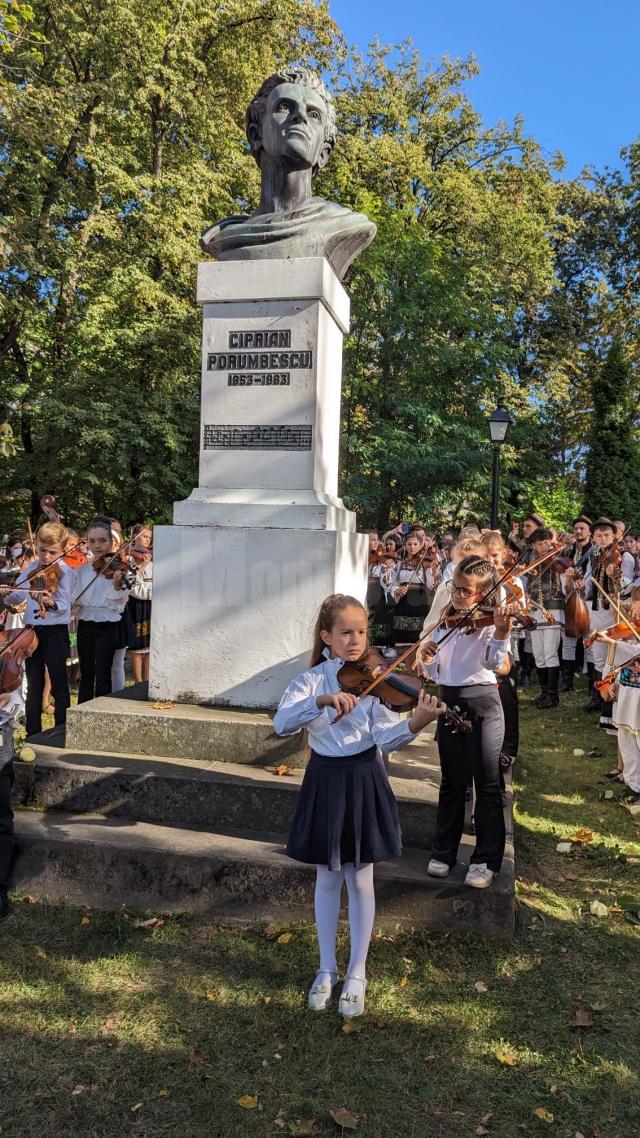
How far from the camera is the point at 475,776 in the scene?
160 inches


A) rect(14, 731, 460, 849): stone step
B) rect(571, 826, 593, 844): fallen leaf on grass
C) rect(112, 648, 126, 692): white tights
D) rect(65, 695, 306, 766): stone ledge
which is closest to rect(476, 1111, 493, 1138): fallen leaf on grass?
rect(14, 731, 460, 849): stone step

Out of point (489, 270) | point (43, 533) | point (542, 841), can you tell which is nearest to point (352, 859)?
point (542, 841)

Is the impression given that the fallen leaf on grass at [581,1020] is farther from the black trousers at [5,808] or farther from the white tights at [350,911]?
the black trousers at [5,808]

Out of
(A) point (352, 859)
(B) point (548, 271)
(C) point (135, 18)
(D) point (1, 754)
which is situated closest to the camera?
(A) point (352, 859)

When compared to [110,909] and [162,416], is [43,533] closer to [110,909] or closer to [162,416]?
[110,909]

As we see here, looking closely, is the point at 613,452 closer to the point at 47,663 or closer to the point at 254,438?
the point at 254,438

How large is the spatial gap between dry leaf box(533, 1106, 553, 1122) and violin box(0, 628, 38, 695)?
2.85 m

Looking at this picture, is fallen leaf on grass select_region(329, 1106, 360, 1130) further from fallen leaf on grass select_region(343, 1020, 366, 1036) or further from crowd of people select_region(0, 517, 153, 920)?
crowd of people select_region(0, 517, 153, 920)

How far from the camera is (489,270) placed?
2192 centimetres

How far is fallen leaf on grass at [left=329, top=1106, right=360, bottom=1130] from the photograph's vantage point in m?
2.59

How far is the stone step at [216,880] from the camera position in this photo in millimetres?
3773

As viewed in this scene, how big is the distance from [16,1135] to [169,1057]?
1.87 ft

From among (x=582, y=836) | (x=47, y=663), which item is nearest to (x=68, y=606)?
(x=47, y=663)

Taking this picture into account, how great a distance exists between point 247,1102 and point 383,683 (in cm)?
153
